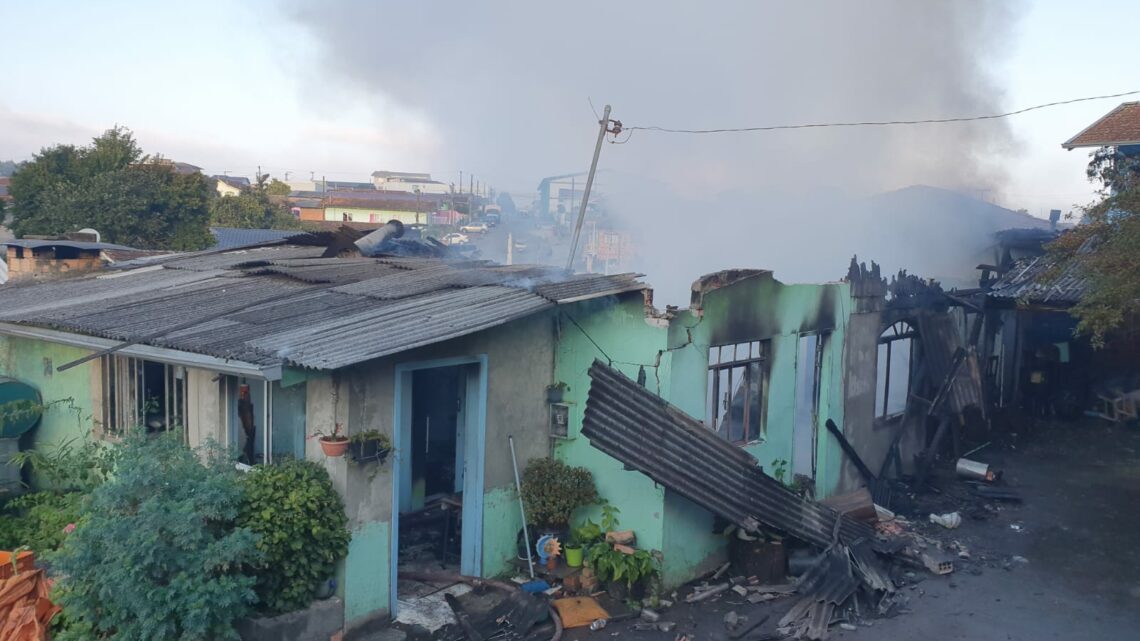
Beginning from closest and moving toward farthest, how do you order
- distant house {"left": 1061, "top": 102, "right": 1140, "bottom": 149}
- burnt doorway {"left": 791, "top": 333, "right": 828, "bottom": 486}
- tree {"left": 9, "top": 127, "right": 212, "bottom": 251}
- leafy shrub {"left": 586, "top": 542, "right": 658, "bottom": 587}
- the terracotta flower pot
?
the terracotta flower pot < leafy shrub {"left": 586, "top": 542, "right": 658, "bottom": 587} < burnt doorway {"left": 791, "top": 333, "right": 828, "bottom": 486} < distant house {"left": 1061, "top": 102, "right": 1140, "bottom": 149} < tree {"left": 9, "top": 127, "right": 212, "bottom": 251}

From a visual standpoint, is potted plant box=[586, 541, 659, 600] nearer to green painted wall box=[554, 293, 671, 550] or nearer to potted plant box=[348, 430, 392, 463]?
green painted wall box=[554, 293, 671, 550]

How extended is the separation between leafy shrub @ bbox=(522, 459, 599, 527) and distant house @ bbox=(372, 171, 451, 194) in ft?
258

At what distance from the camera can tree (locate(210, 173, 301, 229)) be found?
127 ft

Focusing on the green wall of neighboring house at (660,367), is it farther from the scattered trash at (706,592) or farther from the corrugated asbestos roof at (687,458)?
the corrugated asbestos roof at (687,458)

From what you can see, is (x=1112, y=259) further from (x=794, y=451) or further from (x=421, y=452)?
(x=421, y=452)

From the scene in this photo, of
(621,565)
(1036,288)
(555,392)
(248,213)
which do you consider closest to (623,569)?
(621,565)

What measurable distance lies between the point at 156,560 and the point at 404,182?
297 ft

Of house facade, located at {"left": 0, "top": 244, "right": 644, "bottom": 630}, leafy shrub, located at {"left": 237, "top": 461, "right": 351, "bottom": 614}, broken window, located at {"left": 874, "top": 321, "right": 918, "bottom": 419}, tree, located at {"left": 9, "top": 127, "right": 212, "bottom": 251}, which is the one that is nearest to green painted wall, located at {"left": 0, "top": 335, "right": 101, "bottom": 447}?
house facade, located at {"left": 0, "top": 244, "right": 644, "bottom": 630}

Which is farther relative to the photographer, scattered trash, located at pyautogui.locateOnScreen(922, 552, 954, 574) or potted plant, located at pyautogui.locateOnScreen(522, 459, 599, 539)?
scattered trash, located at pyautogui.locateOnScreen(922, 552, 954, 574)

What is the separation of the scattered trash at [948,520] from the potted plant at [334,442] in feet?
28.9

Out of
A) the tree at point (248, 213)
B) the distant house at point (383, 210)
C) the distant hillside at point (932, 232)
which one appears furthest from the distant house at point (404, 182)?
the distant hillside at point (932, 232)

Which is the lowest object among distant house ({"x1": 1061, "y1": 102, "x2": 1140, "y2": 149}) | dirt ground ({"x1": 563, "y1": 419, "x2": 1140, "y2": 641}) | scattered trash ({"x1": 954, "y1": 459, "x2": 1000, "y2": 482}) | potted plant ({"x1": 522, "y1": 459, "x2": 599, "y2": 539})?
dirt ground ({"x1": 563, "y1": 419, "x2": 1140, "y2": 641})

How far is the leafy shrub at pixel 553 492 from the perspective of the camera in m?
9.09

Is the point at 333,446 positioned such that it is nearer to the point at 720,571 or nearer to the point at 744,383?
the point at 720,571
